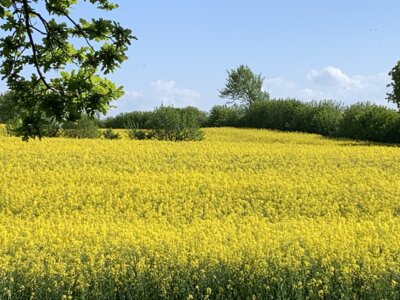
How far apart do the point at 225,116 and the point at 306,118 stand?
9.99m

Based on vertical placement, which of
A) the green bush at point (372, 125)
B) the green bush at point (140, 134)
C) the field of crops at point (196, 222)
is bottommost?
the field of crops at point (196, 222)

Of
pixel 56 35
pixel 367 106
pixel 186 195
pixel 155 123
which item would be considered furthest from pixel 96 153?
pixel 367 106

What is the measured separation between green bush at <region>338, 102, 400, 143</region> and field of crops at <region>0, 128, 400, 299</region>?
41.2 ft

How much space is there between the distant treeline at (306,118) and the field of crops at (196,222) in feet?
42.7

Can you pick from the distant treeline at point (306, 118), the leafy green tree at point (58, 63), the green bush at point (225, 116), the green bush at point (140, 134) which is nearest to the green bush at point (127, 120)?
the distant treeline at point (306, 118)

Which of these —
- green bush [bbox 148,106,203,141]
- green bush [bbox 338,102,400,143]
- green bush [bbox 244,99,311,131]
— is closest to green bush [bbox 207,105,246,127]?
green bush [bbox 244,99,311,131]

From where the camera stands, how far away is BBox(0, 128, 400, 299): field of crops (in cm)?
688

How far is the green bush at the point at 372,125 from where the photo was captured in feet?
122

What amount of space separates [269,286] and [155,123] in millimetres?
27122

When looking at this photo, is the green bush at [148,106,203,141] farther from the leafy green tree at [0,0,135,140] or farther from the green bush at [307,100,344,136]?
the leafy green tree at [0,0,135,140]

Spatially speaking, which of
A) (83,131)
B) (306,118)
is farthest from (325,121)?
(83,131)

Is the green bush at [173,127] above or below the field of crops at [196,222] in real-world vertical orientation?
above

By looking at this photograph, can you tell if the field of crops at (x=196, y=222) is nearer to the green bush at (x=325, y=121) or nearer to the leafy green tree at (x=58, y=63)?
the leafy green tree at (x=58, y=63)

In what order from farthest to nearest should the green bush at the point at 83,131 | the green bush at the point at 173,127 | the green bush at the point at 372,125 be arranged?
1. the green bush at the point at 372,125
2. the green bush at the point at 173,127
3. the green bush at the point at 83,131
